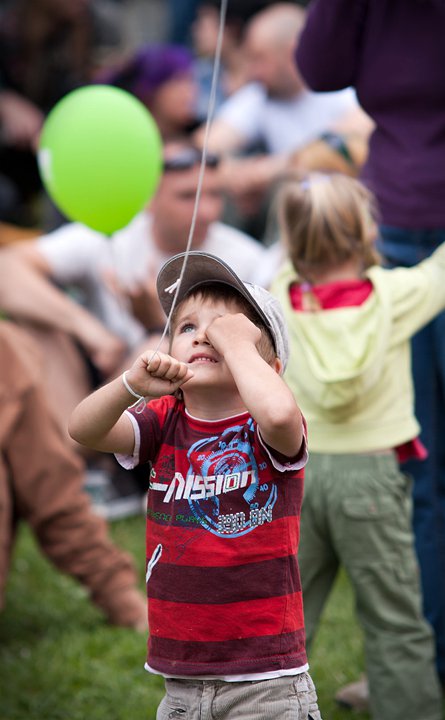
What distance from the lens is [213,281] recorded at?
2197 millimetres

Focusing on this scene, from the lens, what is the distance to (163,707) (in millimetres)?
2145

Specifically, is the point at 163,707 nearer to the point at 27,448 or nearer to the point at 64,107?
the point at 27,448

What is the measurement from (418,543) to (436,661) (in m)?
0.35

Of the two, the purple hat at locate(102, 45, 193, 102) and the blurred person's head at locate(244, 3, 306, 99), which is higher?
the blurred person's head at locate(244, 3, 306, 99)

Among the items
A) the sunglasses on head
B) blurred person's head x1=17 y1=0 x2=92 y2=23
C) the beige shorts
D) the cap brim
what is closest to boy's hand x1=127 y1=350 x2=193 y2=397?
the cap brim

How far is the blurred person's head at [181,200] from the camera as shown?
5.17 m

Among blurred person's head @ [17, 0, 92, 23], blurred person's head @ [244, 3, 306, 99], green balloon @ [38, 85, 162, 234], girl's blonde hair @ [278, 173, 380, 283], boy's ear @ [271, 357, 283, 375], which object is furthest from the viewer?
blurred person's head @ [17, 0, 92, 23]

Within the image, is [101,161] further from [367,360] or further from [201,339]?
[201,339]

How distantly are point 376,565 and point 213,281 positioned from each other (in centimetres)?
96

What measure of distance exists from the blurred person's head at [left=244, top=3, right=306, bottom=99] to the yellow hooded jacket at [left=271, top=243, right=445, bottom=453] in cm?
349

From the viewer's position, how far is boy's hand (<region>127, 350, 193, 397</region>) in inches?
76.5

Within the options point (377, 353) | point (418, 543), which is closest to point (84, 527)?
point (418, 543)

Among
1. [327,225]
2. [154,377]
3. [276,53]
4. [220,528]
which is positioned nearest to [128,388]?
[154,377]

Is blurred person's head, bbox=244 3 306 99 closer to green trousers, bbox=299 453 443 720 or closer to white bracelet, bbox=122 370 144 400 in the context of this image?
green trousers, bbox=299 453 443 720
